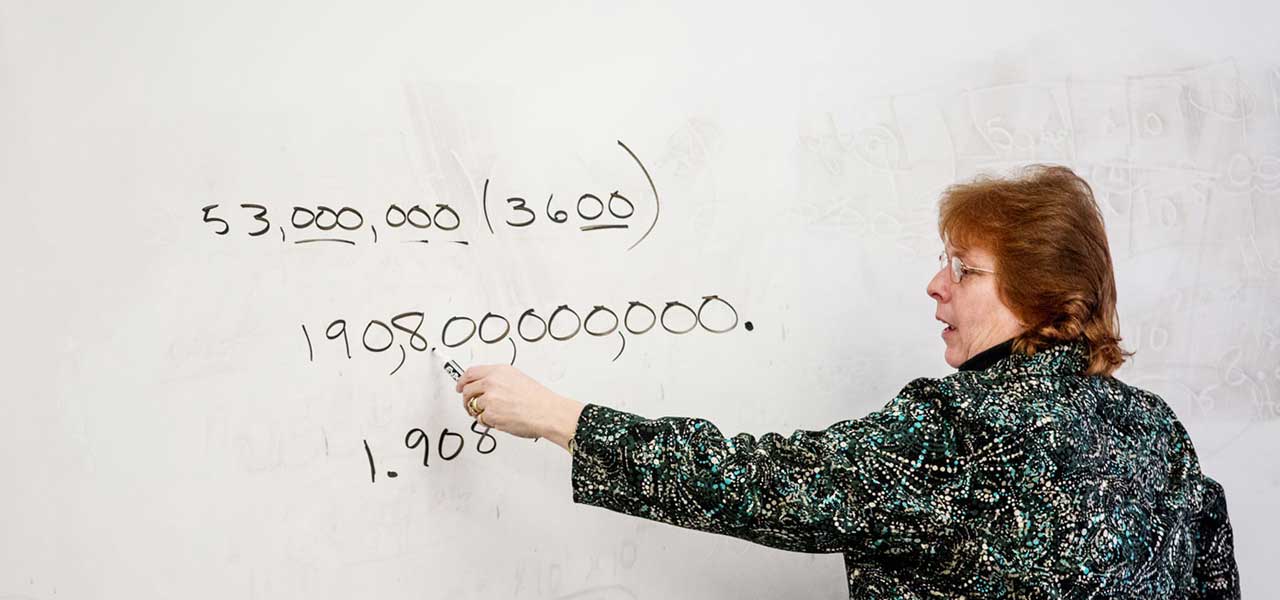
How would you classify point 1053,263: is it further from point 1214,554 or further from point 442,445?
point 442,445

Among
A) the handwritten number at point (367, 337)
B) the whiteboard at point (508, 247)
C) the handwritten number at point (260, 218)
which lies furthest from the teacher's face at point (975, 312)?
the handwritten number at point (260, 218)

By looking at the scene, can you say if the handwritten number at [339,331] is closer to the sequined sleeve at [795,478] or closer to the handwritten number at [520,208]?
the handwritten number at [520,208]

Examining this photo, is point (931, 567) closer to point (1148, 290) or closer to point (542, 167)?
point (542, 167)

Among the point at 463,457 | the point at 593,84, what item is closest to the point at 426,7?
the point at 593,84

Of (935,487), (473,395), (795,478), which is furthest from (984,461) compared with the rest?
(473,395)

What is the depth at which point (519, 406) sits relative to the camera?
1.08m

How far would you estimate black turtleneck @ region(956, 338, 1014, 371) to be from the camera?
1068 mm

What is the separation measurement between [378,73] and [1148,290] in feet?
3.58

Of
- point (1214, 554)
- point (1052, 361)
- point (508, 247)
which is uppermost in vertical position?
point (508, 247)

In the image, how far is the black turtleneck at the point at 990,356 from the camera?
3.51ft

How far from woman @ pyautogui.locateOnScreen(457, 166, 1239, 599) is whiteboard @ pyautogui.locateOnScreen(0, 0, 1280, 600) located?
216mm

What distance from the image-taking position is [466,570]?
125 centimetres

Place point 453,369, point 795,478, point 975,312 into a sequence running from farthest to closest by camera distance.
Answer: point 453,369, point 975,312, point 795,478

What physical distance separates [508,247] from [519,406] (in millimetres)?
253
